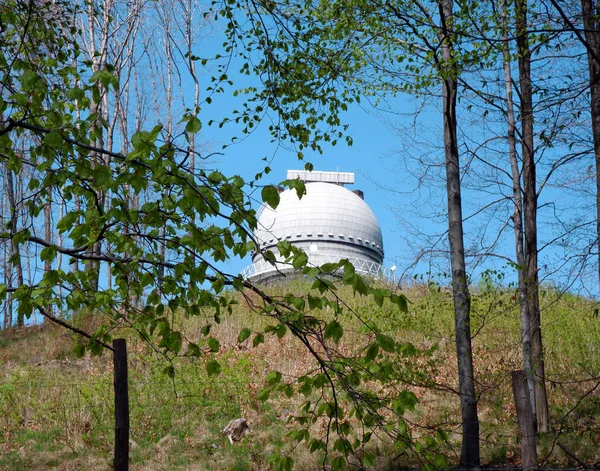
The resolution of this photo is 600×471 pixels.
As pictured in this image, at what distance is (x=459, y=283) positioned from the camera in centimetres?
922

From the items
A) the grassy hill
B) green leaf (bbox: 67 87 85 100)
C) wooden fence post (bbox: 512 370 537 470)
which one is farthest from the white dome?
green leaf (bbox: 67 87 85 100)

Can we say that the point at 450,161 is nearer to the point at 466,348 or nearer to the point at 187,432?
the point at 466,348

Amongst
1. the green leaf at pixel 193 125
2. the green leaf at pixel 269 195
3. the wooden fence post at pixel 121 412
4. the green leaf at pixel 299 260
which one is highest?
the green leaf at pixel 193 125

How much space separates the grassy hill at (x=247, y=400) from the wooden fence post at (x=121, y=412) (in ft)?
7.36

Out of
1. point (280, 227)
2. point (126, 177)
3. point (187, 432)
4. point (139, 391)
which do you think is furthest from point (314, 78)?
point (280, 227)

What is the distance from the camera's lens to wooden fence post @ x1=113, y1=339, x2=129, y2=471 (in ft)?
21.1

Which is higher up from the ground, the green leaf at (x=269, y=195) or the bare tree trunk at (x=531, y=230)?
the bare tree trunk at (x=531, y=230)

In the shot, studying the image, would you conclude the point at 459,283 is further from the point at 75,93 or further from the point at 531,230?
the point at 75,93

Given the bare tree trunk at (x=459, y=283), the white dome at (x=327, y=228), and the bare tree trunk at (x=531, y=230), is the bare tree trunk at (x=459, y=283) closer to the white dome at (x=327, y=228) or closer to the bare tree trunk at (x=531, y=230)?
the bare tree trunk at (x=531, y=230)

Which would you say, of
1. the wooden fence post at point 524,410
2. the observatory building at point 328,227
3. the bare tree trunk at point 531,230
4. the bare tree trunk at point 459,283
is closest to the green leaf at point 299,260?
the bare tree trunk at point 459,283

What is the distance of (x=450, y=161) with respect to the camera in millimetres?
9820

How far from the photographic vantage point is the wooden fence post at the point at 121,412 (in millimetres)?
6430

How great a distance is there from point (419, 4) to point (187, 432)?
319 inches

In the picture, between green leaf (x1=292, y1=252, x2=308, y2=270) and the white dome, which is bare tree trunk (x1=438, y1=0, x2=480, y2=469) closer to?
green leaf (x1=292, y1=252, x2=308, y2=270)
